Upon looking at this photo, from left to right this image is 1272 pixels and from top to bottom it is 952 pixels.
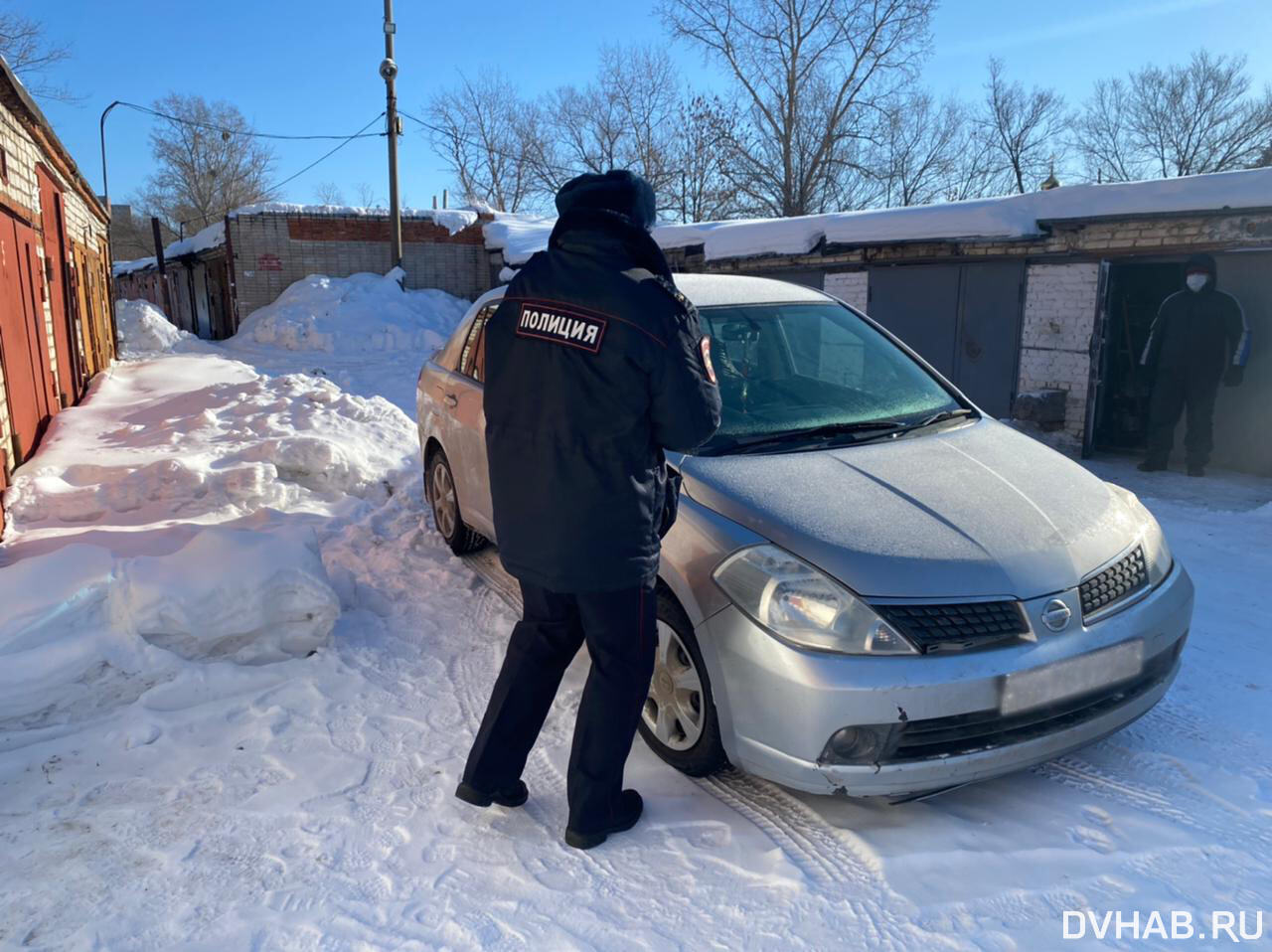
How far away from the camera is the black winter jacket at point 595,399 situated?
91.5 inches

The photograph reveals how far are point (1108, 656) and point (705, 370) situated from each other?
1469 millimetres

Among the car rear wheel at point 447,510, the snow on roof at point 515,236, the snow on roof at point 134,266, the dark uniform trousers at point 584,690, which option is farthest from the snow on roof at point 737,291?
the snow on roof at point 134,266

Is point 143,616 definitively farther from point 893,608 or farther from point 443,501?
point 893,608

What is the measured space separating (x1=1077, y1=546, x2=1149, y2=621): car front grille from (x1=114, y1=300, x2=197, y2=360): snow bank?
20.2 meters

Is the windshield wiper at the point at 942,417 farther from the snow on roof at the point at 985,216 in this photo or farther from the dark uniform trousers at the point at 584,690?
Result: the snow on roof at the point at 985,216

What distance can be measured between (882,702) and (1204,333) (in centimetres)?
693

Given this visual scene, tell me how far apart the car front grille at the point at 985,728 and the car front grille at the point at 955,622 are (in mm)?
201

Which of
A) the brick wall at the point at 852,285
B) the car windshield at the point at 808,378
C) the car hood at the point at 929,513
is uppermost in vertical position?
the brick wall at the point at 852,285

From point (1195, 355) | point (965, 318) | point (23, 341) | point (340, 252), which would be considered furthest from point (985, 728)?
point (340, 252)

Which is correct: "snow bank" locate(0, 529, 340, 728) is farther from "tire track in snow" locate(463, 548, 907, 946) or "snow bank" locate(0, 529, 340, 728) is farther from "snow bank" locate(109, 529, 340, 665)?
"tire track in snow" locate(463, 548, 907, 946)

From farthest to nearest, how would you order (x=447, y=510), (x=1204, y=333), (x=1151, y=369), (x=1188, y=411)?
(x=1151, y=369) < (x=1188, y=411) < (x=1204, y=333) < (x=447, y=510)

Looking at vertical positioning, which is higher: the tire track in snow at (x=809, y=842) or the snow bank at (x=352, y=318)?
the snow bank at (x=352, y=318)

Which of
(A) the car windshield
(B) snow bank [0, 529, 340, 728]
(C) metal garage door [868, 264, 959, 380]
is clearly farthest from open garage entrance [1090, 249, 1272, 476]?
(B) snow bank [0, 529, 340, 728]
